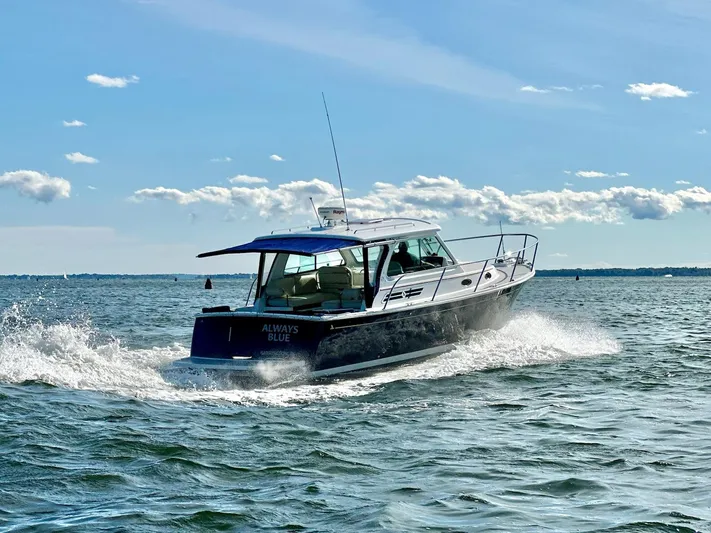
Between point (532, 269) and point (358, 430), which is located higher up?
point (532, 269)

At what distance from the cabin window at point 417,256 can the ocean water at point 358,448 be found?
1862mm

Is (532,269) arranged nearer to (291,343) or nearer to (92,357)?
(291,343)

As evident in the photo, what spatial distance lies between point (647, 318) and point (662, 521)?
28.2 m

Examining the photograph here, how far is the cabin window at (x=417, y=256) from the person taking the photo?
1631 cm

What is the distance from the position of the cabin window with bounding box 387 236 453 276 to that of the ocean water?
186 centimetres

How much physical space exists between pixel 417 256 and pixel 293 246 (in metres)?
2.79

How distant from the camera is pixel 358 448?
Result: 363 inches

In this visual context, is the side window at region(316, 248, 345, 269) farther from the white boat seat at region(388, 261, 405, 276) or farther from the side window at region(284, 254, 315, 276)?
the white boat seat at region(388, 261, 405, 276)

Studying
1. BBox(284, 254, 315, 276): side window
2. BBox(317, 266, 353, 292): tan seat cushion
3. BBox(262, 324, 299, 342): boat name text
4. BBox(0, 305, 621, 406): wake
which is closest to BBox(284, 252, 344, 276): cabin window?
BBox(284, 254, 315, 276): side window

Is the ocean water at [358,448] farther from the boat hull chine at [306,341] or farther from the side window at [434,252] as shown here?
the side window at [434,252]

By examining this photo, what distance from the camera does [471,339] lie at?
1770 centimetres

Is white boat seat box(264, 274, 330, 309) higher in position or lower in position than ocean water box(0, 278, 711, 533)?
higher

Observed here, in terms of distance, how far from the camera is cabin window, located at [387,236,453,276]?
16312 millimetres

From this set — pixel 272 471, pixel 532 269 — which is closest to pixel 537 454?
pixel 272 471
